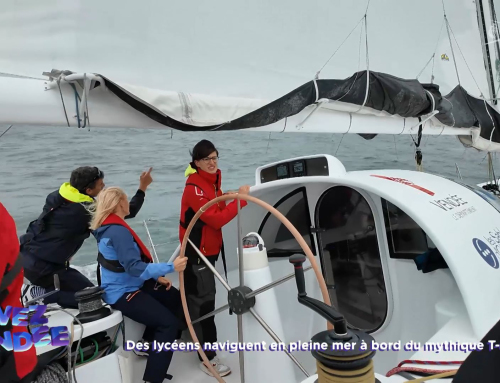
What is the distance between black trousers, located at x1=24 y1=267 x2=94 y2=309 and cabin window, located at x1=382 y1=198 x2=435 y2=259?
1616 millimetres

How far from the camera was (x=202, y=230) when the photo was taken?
81.6 inches

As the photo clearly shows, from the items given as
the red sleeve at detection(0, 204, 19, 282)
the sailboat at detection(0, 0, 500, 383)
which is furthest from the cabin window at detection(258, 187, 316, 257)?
the red sleeve at detection(0, 204, 19, 282)

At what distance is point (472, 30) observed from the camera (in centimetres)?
423

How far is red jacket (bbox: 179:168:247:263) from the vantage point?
1.94 metres

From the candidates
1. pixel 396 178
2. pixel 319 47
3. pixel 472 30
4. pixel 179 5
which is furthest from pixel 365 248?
pixel 472 30

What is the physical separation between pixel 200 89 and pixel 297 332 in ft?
4.64

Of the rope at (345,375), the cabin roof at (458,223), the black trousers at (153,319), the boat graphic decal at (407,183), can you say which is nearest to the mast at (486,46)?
the cabin roof at (458,223)

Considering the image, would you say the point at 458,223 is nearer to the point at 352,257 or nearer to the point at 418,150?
the point at 352,257

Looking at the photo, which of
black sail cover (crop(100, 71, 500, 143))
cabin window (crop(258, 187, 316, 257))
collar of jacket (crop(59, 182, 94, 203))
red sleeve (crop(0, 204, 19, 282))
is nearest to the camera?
red sleeve (crop(0, 204, 19, 282))

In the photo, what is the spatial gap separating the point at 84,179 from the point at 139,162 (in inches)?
183

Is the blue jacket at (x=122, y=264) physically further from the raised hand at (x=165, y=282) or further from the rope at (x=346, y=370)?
the rope at (x=346, y=370)

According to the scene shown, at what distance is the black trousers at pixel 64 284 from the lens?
209 centimetres

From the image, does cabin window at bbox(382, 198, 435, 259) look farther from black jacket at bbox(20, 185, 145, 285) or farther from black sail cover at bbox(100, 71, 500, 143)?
black jacket at bbox(20, 185, 145, 285)

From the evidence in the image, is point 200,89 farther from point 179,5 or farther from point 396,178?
point 396,178
